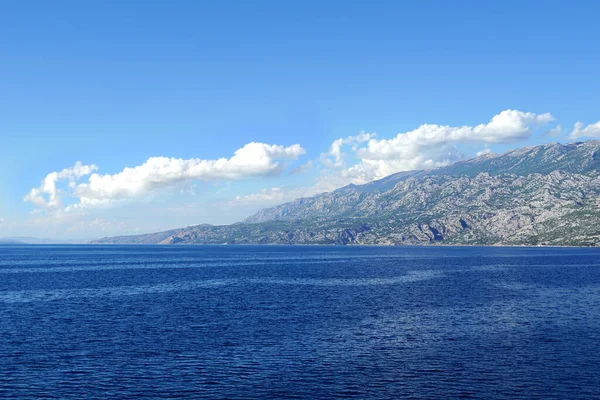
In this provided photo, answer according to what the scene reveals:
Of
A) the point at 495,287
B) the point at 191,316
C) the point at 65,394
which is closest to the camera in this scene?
the point at 65,394

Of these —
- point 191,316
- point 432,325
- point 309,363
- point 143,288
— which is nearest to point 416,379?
point 309,363

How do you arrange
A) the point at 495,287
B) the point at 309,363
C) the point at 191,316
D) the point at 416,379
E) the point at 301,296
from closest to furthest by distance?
the point at 416,379
the point at 309,363
the point at 191,316
the point at 301,296
the point at 495,287

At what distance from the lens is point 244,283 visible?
189 m

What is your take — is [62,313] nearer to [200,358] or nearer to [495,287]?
[200,358]

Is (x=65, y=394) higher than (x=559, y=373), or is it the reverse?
(x=65, y=394)

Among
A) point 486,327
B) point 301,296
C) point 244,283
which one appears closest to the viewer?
point 486,327

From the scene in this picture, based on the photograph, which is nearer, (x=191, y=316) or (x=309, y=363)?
(x=309, y=363)

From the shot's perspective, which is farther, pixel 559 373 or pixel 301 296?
pixel 301 296

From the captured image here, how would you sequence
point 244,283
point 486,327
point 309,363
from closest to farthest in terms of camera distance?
1. point 309,363
2. point 486,327
3. point 244,283

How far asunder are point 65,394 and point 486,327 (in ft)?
241

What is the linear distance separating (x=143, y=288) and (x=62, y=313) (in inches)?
2198

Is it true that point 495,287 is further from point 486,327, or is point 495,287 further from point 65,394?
point 65,394

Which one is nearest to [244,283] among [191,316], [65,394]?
[191,316]

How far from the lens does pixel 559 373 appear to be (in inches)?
2667
